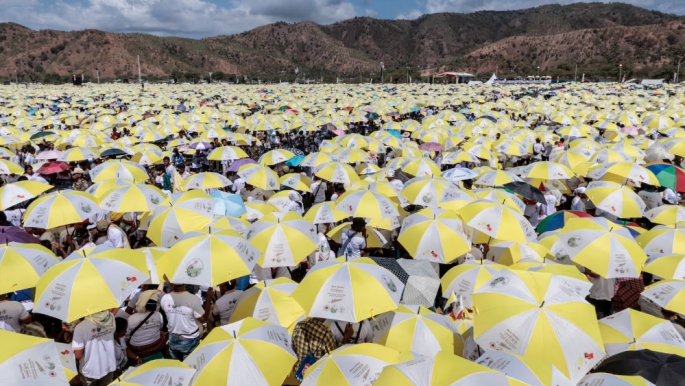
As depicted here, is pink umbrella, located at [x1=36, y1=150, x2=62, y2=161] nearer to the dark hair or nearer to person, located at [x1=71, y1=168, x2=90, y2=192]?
person, located at [x1=71, y1=168, x2=90, y2=192]

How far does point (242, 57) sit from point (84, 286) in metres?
140

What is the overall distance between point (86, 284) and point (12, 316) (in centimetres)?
100

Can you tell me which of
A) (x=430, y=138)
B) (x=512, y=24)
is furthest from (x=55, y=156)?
(x=512, y=24)

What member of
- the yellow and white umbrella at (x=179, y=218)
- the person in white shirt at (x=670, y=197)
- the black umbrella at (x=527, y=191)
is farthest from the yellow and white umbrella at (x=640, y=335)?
the person in white shirt at (x=670, y=197)

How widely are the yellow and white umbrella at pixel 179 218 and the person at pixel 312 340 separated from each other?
2.77 meters

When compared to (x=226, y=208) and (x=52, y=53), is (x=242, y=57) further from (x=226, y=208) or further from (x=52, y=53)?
(x=226, y=208)

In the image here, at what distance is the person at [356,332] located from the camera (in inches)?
161

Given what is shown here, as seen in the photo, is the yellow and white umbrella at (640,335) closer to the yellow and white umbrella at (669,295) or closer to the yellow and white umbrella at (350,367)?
the yellow and white umbrella at (669,295)

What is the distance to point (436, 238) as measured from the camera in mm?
5379

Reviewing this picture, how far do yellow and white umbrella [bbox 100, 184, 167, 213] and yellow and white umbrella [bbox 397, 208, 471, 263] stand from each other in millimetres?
4001

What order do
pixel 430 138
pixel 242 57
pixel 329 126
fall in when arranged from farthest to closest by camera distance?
pixel 242 57, pixel 329 126, pixel 430 138

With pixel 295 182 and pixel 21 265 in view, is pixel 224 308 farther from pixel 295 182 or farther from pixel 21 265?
pixel 295 182

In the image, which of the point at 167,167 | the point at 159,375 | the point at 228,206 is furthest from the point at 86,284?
the point at 167,167

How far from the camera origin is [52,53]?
110750mm
